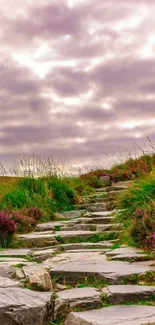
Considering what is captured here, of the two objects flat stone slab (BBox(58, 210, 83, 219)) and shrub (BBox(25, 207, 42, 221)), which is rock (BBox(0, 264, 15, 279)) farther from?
flat stone slab (BBox(58, 210, 83, 219))

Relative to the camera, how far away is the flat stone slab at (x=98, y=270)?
17.8 ft

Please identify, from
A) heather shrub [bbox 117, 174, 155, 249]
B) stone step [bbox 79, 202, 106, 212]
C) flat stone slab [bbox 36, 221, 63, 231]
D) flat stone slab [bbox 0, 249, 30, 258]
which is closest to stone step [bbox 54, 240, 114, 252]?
heather shrub [bbox 117, 174, 155, 249]

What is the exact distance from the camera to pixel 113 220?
951cm

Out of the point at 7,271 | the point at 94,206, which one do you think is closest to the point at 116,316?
the point at 7,271

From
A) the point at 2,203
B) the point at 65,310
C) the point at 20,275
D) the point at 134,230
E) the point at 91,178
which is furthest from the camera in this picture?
the point at 91,178

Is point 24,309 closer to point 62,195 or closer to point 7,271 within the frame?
point 7,271

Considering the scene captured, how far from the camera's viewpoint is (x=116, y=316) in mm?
4289

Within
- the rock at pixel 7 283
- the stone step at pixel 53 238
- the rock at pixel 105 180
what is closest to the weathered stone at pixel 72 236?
the stone step at pixel 53 238

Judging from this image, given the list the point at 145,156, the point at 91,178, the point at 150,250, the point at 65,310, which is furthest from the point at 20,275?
the point at 145,156

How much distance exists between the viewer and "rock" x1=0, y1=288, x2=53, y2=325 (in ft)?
14.0

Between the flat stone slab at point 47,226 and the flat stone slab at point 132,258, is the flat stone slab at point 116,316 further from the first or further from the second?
the flat stone slab at point 47,226

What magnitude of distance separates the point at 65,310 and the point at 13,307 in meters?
0.55

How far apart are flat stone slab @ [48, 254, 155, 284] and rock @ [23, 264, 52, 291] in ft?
1.08

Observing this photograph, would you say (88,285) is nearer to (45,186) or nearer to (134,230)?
(134,230)
